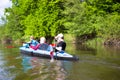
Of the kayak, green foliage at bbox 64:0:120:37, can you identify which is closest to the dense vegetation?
green foliage at bbox 64:0:120:37

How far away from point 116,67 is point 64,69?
2532mm

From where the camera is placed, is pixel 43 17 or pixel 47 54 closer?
pixel 47 54

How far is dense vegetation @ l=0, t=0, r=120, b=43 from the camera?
3591cm

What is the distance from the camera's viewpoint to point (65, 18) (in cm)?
4362

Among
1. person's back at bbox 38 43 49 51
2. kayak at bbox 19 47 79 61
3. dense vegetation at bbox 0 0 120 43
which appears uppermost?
dense vegetation at bbox 0 0 120 43

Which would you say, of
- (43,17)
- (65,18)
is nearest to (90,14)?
(65,18)

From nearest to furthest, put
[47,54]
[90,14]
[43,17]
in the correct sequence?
[47,54]
[90,14]
[43,17]

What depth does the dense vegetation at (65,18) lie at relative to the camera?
3591 cm

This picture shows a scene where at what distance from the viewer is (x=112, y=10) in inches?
1515

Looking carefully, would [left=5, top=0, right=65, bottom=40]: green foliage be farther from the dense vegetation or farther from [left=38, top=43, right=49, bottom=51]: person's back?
[left=38, top=43, right=49, bottom=51]: person's back

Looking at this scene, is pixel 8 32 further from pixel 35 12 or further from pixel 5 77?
pixel 5 77

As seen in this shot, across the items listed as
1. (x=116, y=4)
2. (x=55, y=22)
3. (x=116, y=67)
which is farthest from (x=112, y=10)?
(x=116, y=67)

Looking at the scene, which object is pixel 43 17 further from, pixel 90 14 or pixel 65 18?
pixel 90 14

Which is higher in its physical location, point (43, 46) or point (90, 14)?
point (90, 14)
